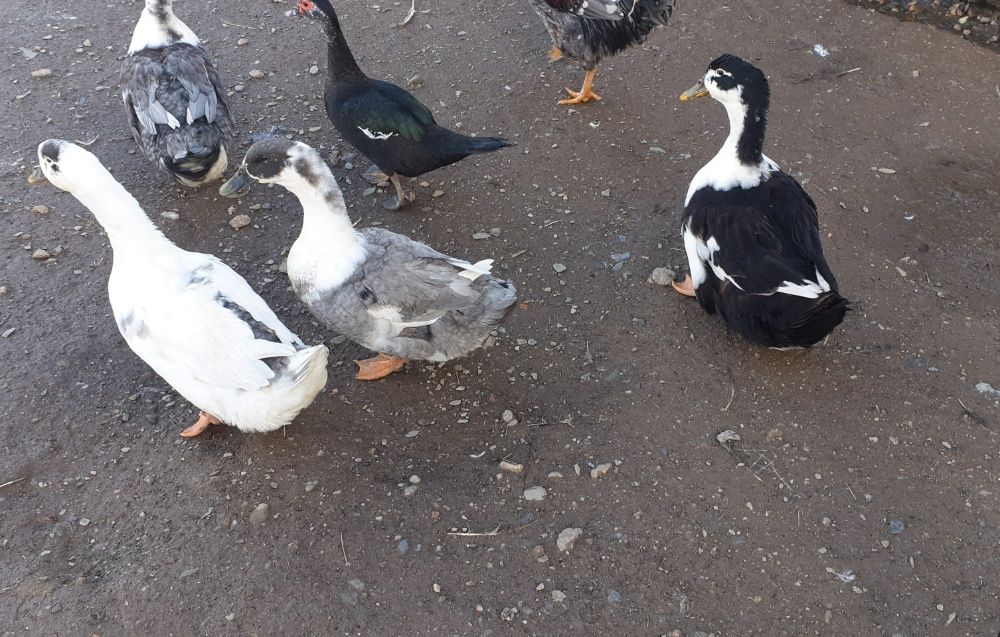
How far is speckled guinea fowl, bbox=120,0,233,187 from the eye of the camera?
4.72 m

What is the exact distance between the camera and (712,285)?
3822mm

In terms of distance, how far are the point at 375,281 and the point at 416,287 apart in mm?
207

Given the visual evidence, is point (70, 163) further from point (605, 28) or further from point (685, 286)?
point (605, 28)

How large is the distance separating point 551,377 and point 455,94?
272 cm

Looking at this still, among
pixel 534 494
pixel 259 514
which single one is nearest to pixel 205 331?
pixel 259 514

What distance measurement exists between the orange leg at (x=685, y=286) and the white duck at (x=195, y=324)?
205cm

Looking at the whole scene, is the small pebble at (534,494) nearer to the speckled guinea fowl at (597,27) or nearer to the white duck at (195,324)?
the white duck at (195,324)

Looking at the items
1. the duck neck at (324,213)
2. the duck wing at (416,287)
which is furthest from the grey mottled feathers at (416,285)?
the duck neck at (324,213)

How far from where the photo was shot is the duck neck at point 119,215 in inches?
133

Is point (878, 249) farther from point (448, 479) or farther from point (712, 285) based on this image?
point (448, 479)

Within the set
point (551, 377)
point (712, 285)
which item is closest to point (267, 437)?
point (551, 377)

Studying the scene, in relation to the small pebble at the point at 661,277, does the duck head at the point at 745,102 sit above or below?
above

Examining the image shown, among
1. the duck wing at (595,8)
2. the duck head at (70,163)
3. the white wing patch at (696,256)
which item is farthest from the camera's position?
the duck wing at (595,8)

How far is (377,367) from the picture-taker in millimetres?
3924
